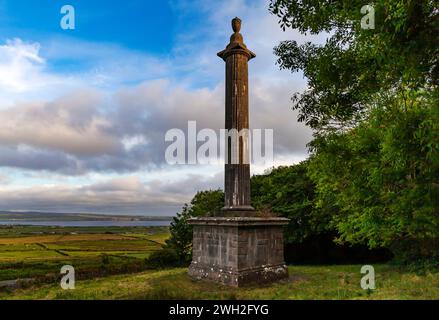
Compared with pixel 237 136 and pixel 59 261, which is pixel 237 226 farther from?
pixel 59 261

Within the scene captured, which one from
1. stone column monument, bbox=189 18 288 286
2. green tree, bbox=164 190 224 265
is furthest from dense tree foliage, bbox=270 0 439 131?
green tree, bbox=164 190 224 265

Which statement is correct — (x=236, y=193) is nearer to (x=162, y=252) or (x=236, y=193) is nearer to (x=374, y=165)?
(x=374, y=165)

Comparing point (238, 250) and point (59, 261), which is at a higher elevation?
point (238, 250)

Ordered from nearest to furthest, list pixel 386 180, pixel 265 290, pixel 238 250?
pixel 265 290 < pixel 238 250 < pixel 386 180

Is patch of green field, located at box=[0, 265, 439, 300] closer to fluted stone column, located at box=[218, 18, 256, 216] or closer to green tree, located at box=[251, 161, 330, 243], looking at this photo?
fluted stone column, located at box=[218, 18, 256, 216]

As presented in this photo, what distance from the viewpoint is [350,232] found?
1664cm

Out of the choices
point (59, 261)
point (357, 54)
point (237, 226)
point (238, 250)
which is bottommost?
point (59, 261)

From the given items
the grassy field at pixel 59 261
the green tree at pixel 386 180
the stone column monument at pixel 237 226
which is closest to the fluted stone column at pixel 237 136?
the stone column monument at pixel 237 226

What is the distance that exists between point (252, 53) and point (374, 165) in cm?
656

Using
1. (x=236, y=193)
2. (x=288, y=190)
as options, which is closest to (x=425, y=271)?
(x=236, y=193)

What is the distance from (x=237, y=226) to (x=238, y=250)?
32.1 inches

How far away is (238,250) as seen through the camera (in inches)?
461

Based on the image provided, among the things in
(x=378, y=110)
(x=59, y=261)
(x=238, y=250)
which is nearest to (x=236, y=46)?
(x=378, y=110)

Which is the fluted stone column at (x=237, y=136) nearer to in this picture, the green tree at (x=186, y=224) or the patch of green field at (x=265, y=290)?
the patch of green field at (x=265, y=290)
